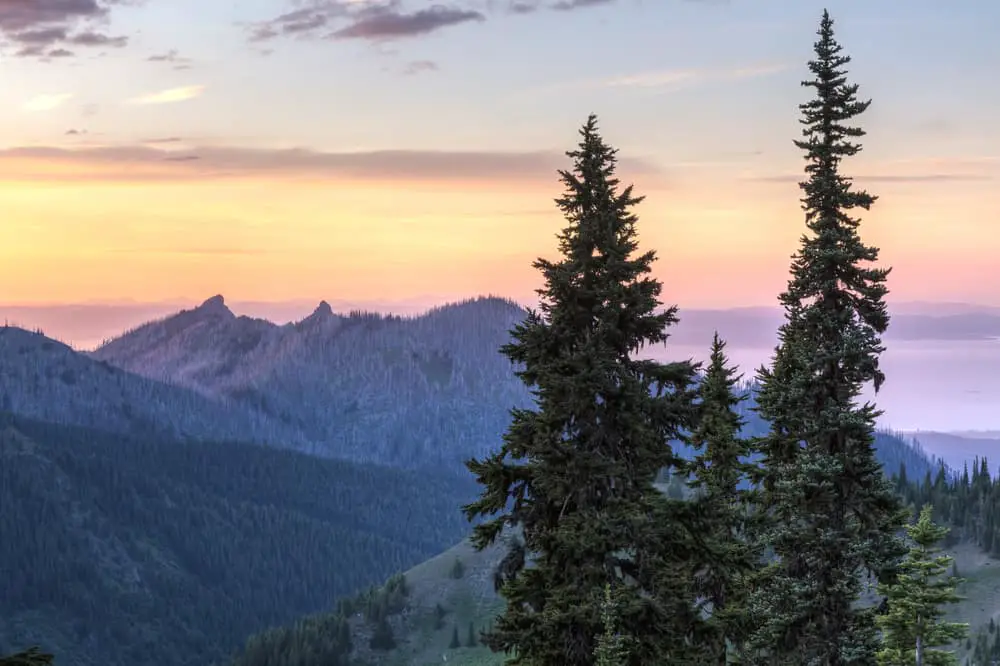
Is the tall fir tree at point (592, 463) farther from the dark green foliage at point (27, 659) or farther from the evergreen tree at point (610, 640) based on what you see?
the dark green foliage at point (27, 659)

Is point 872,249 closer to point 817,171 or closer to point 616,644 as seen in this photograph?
point 817,171

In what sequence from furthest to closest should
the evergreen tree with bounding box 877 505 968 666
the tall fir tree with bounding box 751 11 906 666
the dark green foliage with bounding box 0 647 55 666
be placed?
the evergreen tree with bounding box 877 505 968 666, the tall fir tree with bounding box 751 11 906 666, the dark green foliage with bounding box 0 647 55 666

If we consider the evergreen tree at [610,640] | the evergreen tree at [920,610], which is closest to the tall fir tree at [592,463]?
the evergreen tree at [610,640]

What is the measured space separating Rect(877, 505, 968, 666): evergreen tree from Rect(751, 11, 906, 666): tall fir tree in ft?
32.2

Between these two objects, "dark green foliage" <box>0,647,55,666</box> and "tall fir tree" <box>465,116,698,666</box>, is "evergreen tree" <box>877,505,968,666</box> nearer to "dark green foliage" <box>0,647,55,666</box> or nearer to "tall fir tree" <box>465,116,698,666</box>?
"tall fir tree" <box>465,116,698,666</box>

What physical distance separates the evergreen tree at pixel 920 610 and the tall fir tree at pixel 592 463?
77.4 feet

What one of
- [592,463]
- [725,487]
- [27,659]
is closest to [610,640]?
[592,463]

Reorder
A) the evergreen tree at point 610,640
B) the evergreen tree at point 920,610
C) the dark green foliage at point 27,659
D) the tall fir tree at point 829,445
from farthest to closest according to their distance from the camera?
the evergreen tree at point 920,610
the tall fir tree at point 829,445
the evergreen tree at point 610,640
the dark green foliage at point 27,659

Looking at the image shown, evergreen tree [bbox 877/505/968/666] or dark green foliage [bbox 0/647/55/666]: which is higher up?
dark green foliage [bbox 0/647/55/666]

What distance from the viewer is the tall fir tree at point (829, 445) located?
42.8m

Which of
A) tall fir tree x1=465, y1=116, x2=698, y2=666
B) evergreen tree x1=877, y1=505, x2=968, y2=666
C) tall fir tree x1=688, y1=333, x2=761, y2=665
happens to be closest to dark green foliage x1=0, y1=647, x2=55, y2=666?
tall fir tree x1=465, y1=116, x2=698, y2=666

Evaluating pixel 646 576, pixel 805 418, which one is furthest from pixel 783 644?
pixel 646 576

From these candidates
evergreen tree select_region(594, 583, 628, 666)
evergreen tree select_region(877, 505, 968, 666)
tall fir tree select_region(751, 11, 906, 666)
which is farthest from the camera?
evergreen tree select_region(877, 505, 968, 666)

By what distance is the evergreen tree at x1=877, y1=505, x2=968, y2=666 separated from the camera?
176 ft
